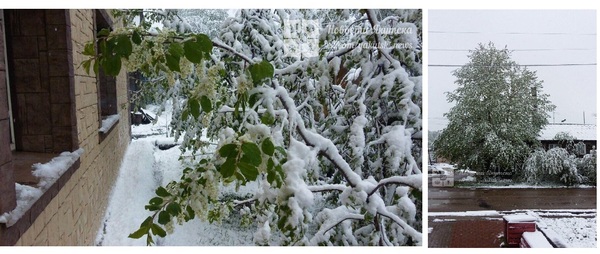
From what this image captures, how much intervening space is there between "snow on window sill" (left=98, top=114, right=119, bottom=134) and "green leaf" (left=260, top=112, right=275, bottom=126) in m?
0.85

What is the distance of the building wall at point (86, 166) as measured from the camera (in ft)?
6.43

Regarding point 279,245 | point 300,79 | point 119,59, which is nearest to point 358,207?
point 279,245

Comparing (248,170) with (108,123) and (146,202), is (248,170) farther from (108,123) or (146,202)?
(108,123)

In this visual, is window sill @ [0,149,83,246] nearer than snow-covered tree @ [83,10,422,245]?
Yes

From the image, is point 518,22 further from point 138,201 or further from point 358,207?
point 138,201

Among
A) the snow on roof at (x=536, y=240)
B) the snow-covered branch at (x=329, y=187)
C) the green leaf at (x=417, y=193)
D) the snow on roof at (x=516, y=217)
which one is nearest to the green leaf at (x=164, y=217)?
the snow-covered branch at (x=329, y=187)

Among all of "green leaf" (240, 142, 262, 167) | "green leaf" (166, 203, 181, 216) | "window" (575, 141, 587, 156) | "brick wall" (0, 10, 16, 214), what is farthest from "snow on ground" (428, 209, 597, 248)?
"brick wall" (0, 10, 16, 214)

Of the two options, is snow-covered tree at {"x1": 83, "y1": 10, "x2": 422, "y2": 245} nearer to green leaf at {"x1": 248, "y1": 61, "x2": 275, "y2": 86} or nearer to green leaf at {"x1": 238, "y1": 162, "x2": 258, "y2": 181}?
green leaf at {"x1": 248, "y1": 61, "x2": 275, "y2": 86}

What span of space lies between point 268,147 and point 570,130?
53.1 inches

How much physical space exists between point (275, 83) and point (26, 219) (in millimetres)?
1085

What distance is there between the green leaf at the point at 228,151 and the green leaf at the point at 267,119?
382 millimetres

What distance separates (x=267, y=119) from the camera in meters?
2.09

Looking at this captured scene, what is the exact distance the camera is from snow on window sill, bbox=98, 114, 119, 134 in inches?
98.2

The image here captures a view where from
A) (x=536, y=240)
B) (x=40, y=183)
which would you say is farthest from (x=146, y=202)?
(x=536, y=240)
